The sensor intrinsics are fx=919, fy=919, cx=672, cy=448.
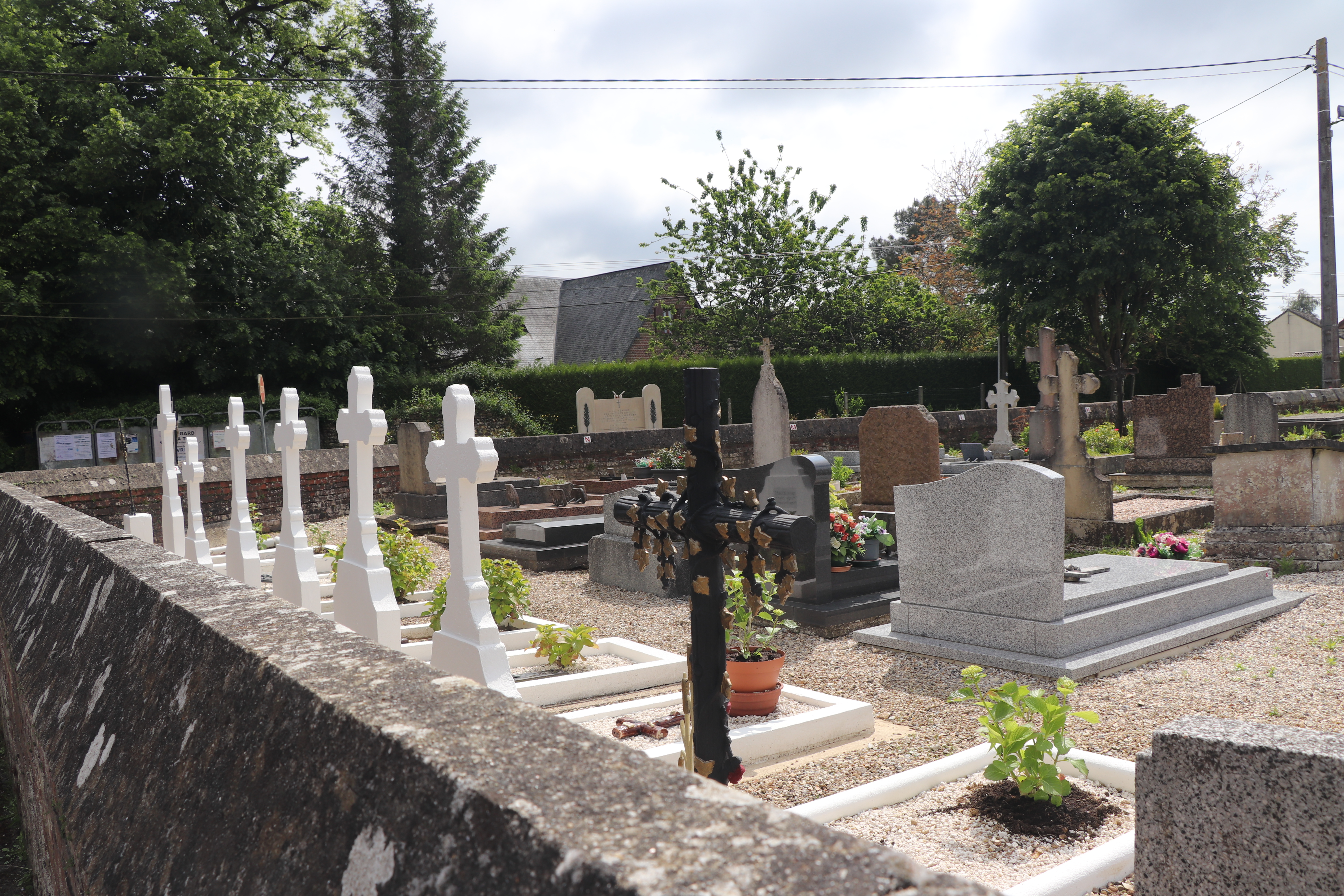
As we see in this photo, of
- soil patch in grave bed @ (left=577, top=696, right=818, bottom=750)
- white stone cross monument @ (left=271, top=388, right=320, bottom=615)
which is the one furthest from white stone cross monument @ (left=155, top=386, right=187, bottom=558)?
soil patch in grave bed @ (left=577, top=696, right=818, bottom=750)

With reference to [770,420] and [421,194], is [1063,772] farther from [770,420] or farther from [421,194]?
[421,194]

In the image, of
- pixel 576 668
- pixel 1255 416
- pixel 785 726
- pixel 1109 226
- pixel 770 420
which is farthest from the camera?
pixel 1109 226

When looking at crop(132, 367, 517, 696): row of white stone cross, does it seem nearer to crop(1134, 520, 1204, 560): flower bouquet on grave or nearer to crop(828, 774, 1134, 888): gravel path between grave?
crop(828, 774, 1134, 888): gravel path between grave

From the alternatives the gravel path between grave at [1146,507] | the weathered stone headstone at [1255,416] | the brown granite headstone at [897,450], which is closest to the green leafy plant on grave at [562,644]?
the brown granite headstone at [897,450]

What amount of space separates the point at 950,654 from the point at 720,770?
3.25m

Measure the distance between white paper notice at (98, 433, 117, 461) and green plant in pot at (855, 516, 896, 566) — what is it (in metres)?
16.5

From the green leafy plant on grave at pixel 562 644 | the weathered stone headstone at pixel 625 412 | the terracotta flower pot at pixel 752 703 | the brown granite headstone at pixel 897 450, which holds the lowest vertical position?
the terracotta flower pot at pixel 752 703

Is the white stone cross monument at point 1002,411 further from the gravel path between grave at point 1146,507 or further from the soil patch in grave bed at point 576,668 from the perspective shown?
the soil patch in grave bed at point 576,668

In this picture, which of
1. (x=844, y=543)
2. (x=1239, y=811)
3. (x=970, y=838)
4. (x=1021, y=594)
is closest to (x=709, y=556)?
(x=970, y=838)

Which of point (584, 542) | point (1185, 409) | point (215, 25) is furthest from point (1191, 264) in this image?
point (215, 25)

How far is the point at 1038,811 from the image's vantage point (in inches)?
133

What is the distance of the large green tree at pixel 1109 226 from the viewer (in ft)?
79.6

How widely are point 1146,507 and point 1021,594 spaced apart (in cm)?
705

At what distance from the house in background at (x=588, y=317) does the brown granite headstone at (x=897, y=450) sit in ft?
80.6
